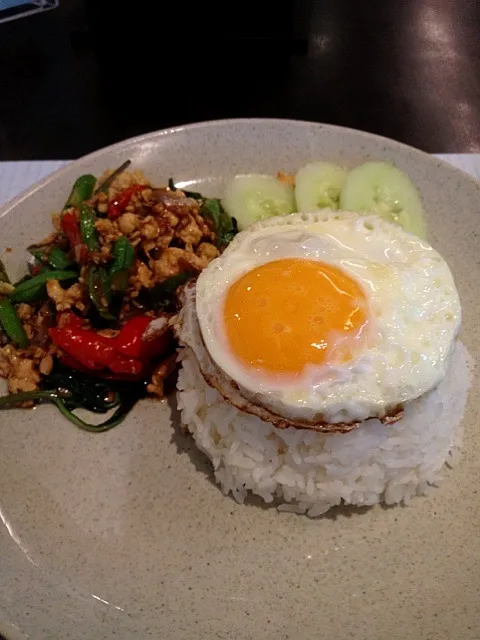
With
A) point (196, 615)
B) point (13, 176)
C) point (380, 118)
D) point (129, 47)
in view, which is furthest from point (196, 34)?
point (196, 615)

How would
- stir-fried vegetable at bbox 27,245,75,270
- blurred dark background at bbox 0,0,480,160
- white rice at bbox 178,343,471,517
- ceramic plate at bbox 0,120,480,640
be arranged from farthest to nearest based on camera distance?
blurred dark background at bbox 0,0,480,160 < stir-fried vegetable at bbox 27,245,75,270 < white rice at bbox 178,343,471,517 < ceramic plate at bbox 0,120,480,640

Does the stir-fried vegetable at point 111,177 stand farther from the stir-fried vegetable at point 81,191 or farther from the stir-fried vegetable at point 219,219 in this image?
the stir-fried vegetable at point 219,219

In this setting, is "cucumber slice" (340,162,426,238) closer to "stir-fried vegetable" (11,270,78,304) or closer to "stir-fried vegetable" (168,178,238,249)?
"stir-fried vegetable" (168,178,238,249)

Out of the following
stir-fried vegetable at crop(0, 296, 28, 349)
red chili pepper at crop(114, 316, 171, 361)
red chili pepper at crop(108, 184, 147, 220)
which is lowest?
red chili pepper at crop(114, 316, 171, 361)

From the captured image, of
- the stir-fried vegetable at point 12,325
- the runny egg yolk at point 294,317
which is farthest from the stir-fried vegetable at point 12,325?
the runny egg yolk at point 294,317

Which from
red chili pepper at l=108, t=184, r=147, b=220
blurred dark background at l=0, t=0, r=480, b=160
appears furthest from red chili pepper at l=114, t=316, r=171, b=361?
blurred dark background at l=0, t=0, r=480, b=160

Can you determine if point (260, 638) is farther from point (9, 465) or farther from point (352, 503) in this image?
point (9, 465)

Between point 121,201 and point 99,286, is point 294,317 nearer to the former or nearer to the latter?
point 99,286

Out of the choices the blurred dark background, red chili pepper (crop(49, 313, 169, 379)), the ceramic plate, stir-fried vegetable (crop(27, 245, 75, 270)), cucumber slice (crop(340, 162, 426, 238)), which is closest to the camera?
the ceramic plate
